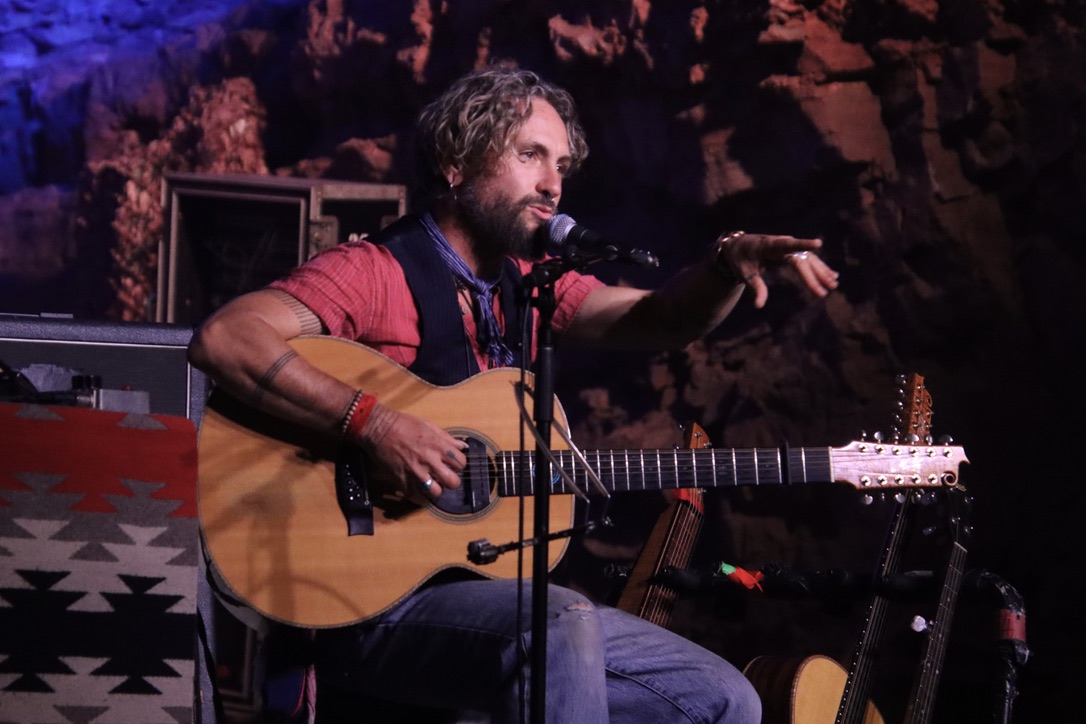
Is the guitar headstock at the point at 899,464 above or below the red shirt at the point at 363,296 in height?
below

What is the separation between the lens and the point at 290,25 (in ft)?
18.0

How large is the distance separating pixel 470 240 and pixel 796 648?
6.57 ft

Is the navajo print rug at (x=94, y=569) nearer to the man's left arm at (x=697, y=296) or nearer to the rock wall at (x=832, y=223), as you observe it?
the man's left arm at (x=697, y=296)

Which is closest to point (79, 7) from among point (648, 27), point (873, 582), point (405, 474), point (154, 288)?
point (154, 288)

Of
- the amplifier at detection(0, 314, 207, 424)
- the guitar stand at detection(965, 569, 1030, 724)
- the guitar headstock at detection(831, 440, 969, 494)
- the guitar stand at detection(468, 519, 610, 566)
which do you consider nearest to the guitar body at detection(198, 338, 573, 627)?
the guitar stand at detection(468, 519, 610, 566)

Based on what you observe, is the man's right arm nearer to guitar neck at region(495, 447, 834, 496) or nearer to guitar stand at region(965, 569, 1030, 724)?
guitar neck at region(495, 447, 834, 496)

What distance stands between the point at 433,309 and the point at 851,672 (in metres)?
1.47

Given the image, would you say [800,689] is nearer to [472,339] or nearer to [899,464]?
[899,464]

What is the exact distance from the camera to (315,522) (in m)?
2.38

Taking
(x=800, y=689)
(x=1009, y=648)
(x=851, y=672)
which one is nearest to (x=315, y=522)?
(x=800, y=689)

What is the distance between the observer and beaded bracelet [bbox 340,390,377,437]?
7.64ft

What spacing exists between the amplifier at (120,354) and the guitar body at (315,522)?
0.65m

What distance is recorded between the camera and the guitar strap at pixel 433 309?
2613 mm

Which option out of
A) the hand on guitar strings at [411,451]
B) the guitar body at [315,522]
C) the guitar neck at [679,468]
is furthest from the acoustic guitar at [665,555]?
the hand on guitar strings at [411,451]
